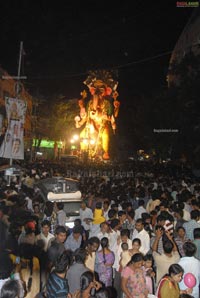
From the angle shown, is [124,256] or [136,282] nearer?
[136,282]

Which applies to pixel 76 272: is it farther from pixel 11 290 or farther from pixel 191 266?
pixel 191 266

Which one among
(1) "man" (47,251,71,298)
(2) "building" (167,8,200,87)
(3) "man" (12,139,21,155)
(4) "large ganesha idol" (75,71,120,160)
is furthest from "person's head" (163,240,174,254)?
(4) "large ganesha idol" (75,71,120,160)

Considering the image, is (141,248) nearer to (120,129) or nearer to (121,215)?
(121,215)

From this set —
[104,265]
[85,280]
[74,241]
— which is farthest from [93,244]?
[85,280]

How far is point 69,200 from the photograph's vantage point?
11.8 meters

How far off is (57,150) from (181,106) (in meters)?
38.0

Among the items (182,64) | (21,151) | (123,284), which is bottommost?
(123,284)

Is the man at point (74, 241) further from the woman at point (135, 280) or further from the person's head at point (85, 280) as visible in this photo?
the person's head at point (85, 280)

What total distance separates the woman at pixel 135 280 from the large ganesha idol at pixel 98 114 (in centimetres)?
3867

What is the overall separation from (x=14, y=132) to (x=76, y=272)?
7319mm

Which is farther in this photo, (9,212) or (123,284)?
(9,212)

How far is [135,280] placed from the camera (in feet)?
16.8

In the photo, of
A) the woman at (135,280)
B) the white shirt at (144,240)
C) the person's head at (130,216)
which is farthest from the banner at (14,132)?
the woman at (135,280)

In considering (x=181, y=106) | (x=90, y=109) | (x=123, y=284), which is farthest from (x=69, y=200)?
(x=90, y=109)
